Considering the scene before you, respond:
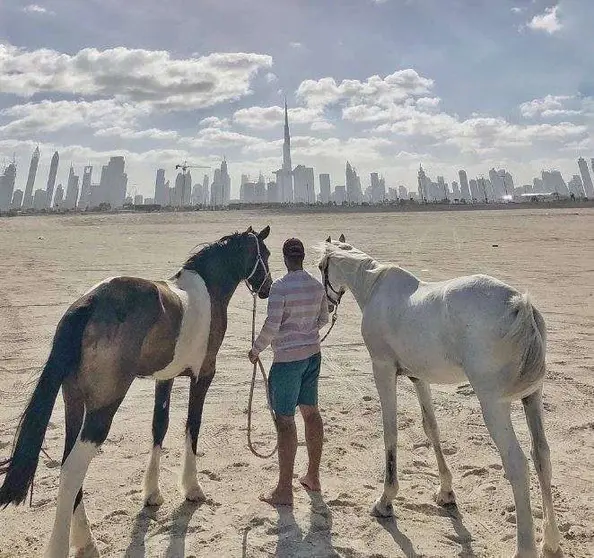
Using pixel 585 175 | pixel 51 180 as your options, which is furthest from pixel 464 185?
pixel 51 180

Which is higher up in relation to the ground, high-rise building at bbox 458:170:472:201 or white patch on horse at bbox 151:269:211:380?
high-rise building at bbox 458:170:472:201

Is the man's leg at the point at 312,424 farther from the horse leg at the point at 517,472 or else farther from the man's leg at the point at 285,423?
the horse leg at the point at 517,472

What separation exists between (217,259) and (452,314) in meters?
2.55

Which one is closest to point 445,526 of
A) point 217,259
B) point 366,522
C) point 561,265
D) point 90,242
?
point 366,522

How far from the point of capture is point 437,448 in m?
4.33

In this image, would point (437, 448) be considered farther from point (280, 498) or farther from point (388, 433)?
point (280, 498)

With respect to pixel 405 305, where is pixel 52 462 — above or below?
below

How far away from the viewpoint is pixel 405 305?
4.17 m

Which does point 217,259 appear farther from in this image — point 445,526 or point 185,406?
point 445,526

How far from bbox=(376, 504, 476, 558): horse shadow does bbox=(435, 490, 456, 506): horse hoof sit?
0.03m

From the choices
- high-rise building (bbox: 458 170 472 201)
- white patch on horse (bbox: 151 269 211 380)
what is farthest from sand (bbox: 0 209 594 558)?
high-rise building (bbox: 458 170 472 201)

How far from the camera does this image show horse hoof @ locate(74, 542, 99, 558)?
11.3 ft

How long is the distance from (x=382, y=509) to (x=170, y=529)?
6.02ft

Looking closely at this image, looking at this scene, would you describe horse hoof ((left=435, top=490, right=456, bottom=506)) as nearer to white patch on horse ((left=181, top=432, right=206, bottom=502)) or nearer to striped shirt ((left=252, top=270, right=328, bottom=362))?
striped shirt ((left=252, top=270, right=328, bottom=362))
